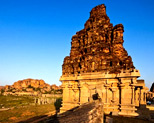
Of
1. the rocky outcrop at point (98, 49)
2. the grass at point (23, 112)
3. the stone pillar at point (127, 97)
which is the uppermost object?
the rocky outcrop at point (98, 49)

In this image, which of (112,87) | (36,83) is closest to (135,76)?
(112,87)

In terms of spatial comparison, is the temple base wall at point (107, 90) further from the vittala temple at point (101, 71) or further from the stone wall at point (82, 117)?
the stone wall at point (82, 117)

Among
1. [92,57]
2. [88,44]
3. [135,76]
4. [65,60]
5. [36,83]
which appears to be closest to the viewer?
[135,76]

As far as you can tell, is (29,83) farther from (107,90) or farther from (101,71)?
(107,90)

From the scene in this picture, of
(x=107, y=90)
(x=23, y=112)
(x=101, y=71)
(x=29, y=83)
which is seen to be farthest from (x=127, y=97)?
(x=29, y=83)

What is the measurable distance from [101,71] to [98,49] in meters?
3.31

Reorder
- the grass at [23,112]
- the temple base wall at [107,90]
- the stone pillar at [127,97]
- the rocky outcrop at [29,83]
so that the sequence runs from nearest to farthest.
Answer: the stone pillar at [127,97], the temple base wall at [107,90], the grass at [23,112], the rocky outcrop at [29,83]

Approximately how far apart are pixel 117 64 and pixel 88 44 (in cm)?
570

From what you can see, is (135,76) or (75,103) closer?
(135,76)

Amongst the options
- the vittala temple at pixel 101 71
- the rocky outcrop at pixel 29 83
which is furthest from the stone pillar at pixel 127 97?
the rocky outcrop at pixel 29 83

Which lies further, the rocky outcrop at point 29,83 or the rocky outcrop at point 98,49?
the rocky outcrop at point 29,83

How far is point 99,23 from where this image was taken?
1866 centimetres

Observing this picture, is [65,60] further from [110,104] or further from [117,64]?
[110,104]

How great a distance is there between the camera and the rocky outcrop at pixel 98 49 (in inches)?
612
